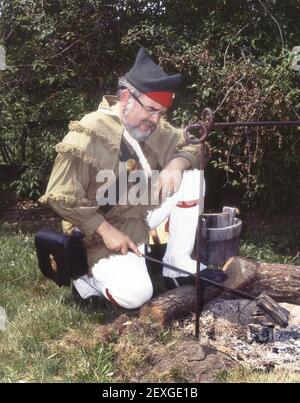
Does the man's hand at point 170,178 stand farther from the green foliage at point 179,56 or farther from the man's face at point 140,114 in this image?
the green foliage at point 179,56

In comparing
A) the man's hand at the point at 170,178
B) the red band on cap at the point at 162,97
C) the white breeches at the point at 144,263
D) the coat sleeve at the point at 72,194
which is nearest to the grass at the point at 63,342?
the white breeches at the point at 144,263

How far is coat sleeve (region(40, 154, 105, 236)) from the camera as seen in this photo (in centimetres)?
306

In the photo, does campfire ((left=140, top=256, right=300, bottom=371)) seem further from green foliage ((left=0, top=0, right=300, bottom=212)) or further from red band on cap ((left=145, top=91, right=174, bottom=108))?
red band on cap ((left=145, top=91, right=174, bottom=108))

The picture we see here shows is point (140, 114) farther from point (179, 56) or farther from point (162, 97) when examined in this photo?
point (179, 56)

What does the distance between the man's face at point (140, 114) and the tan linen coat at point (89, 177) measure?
0.07 m

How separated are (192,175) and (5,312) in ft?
5.00

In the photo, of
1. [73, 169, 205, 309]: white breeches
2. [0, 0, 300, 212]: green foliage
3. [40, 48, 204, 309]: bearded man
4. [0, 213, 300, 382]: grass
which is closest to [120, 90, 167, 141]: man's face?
[40, 48, 204, 309]: bearded man

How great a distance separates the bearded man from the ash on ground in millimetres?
359

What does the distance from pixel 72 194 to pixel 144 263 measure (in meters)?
0.71

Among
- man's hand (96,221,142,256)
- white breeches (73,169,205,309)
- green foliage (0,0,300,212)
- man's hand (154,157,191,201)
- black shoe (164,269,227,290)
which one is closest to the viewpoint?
man's hand (96,221,142,256)

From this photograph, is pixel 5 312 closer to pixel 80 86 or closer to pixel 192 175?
pixel 192 175
